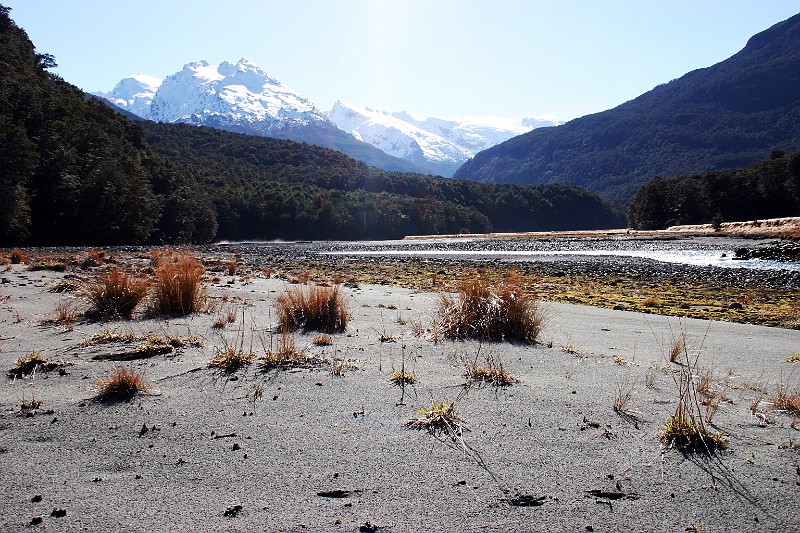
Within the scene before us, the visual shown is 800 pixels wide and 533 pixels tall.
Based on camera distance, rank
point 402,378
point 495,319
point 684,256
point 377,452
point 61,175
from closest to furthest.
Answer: point 377,452 → point 402,378 → point 495,319 → point 684,256 → point 61,175

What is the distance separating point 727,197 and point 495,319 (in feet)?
276

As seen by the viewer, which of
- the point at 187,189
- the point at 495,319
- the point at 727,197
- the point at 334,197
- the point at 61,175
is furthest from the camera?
the point at 334,197

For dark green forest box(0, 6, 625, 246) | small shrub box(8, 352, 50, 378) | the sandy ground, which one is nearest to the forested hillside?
dark green forest box(0, 6, 625, 246)

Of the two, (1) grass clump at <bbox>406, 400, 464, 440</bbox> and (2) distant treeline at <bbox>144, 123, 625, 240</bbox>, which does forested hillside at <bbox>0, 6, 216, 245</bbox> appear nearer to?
(2) distant treeline at <bbox>144, 123, 625, 240</bbox>

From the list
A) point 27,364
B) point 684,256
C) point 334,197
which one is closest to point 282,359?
point 27,364

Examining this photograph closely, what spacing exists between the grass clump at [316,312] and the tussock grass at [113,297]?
215 cm

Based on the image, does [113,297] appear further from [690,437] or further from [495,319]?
[690,437]

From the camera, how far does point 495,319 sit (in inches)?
263

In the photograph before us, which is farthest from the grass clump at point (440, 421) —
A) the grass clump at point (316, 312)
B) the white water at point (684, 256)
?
the white water at point (684, 256)

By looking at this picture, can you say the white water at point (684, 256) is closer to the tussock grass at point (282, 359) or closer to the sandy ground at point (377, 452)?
the sandy ground at point (377, 452)

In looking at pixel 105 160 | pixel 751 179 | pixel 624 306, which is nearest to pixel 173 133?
pixel 105 160

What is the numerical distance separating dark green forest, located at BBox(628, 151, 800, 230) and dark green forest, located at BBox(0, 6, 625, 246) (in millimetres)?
40947

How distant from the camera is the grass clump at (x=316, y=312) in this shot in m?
6.88

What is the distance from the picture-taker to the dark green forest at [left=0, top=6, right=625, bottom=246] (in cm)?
4028
